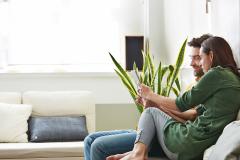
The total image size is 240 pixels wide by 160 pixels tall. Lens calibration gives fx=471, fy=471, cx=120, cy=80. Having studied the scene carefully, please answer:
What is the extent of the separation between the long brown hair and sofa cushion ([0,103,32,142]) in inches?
88.6

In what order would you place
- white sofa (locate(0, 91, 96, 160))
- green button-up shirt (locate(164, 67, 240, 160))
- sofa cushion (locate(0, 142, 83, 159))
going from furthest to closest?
white sofa (locate(0, 91, 96, 160)) → sofa cushion (locate(0, 142, 83, 159)) → green button-up shirt (locate(164, 67, 240, 160))

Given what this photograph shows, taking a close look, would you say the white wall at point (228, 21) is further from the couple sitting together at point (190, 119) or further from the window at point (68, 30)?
the window at point (68, 30)

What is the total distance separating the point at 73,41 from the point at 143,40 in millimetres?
813

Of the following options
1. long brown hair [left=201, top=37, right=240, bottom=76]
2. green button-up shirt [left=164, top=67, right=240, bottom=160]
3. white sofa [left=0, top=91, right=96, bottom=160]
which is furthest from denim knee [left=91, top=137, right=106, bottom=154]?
white sofa [left=0, top=91, right=96, bottom=160]

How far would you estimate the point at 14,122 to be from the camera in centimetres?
438

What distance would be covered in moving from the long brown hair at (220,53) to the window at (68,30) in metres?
2.62

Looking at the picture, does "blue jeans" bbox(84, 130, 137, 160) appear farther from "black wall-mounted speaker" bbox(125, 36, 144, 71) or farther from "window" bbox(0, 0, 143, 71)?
"window" bbox(0, 0, 143, 71)

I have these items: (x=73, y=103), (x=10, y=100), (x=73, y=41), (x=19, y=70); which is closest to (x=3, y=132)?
(x=10, y=100)

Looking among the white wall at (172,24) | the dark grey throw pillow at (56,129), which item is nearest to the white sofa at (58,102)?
the dark grey throw pillow at (56,129)

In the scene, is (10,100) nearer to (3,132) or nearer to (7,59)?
(3,132)

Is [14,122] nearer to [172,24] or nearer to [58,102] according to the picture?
[58,102]

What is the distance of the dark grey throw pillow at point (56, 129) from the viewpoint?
14.2ft

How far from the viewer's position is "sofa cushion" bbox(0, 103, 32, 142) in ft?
14.1

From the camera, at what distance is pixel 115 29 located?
5.42 m
